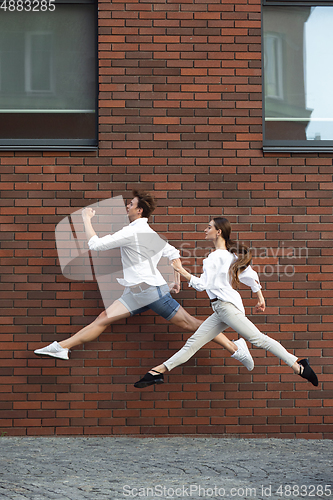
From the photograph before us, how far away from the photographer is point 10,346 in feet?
17.1

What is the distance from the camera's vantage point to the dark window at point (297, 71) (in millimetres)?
5551

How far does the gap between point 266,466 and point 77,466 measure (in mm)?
1538

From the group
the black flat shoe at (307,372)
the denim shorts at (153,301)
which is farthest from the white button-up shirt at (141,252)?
the black flat shoe at (307,372)

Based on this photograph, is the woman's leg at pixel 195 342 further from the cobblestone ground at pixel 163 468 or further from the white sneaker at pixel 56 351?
the white sneaker at pixel 56 351

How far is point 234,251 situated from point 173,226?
0.70 m

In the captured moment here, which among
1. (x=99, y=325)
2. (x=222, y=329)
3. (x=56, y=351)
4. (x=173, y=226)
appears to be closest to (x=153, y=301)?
(x=99, y=325)

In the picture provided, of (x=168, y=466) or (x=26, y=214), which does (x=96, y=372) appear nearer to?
(x=168, y=466)

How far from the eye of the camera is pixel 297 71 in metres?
5.62

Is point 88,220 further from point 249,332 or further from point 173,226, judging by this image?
point 249,332

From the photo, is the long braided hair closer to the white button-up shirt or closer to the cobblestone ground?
the white button-up shirt

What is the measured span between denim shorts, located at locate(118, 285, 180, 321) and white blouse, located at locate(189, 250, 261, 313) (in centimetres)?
37

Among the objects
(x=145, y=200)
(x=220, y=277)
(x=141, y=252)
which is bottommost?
(x=220, y=277)

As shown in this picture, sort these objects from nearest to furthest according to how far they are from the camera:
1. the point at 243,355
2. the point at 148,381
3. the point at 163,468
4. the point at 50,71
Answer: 1. the point at 163,468
2. the point at 148,381
3. the point at 243,355
4. the point at 50,71

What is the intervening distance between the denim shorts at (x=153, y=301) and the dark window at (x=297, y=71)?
78.7 inches
